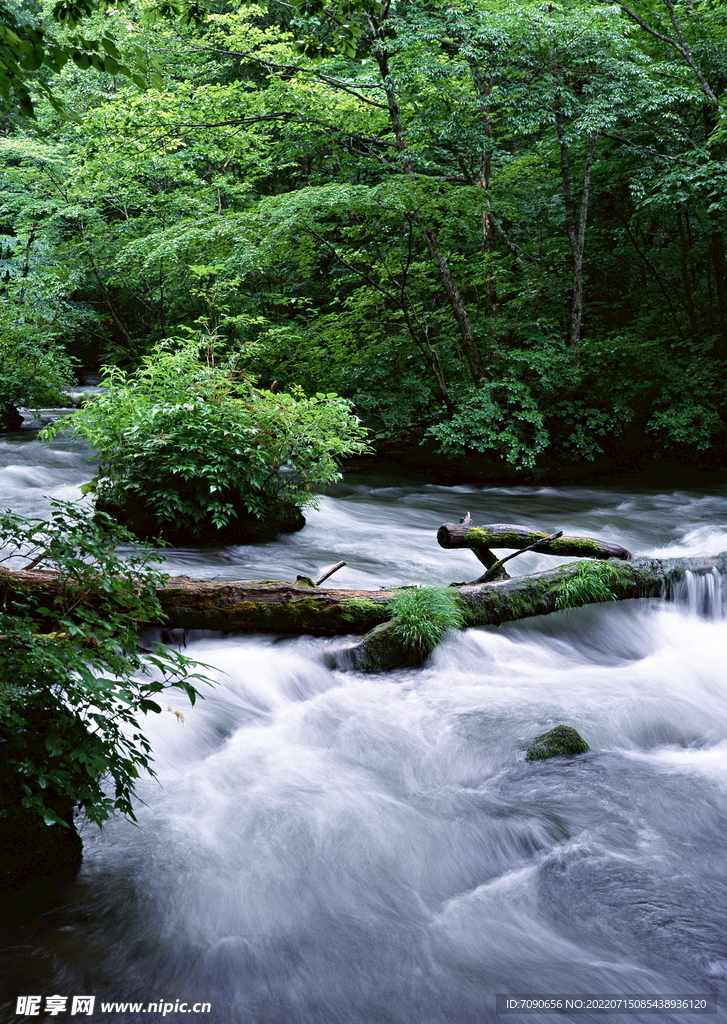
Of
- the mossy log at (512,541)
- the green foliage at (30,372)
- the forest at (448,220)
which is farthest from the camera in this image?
the green foliage at (30,372)

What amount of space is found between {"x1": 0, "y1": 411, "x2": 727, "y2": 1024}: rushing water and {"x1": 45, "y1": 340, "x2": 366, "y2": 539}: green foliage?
2956 mm

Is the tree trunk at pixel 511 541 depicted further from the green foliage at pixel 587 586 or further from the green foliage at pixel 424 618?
the green foliage at pixel 424 618


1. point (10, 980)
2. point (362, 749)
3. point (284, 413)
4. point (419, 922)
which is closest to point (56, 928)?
point (10, 980)

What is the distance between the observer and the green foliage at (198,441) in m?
7.91

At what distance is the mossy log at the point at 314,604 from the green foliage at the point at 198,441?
8.58 feet

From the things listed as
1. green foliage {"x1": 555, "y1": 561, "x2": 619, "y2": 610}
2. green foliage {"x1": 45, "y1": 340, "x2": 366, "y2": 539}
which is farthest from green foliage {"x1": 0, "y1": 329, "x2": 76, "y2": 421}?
green foliage {"x1": 555, "y1": 561, "x2": 619, "y2": 610}

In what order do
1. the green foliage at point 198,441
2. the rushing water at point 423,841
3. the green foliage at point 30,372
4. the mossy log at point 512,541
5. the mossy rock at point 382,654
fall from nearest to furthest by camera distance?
the rushing water at point 423,841
the mossy rock at point 382,654
the mossy log at point 512,541
the green foliage at point 198,441
the green foliage at point 30,372

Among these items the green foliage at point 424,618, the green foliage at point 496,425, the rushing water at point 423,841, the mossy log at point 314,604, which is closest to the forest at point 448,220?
the green foliage at point 496,425

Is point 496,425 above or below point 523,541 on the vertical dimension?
above

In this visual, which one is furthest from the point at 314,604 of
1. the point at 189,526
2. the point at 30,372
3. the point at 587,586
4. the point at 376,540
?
the point at 30,372

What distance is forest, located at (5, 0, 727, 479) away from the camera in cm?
1180

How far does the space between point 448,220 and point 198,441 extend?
6.86 metres

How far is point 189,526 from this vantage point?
26.3ft

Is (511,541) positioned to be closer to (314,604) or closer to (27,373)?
(314,604)
